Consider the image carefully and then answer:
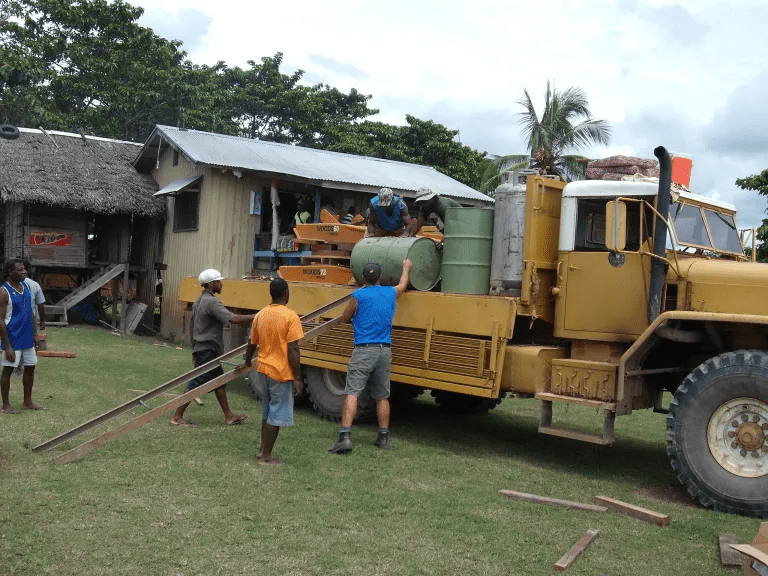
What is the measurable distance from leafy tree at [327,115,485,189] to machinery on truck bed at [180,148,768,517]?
1969 cm

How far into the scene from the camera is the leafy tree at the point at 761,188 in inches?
626

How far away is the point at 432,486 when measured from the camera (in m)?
6.86

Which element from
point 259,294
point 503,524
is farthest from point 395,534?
point 259,294

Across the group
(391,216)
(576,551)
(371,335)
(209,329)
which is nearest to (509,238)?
(371,335)

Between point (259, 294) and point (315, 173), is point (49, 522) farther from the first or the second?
point (315, 173)

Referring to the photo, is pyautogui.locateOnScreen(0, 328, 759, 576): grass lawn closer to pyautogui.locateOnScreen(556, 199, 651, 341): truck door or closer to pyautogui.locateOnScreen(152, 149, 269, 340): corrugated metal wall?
pyautogui.locateOnScreen(556, 199, 651, 341): truck door

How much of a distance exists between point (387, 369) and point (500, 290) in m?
1.37

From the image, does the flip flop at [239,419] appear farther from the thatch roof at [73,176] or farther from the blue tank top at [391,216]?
the thatch roof at [73,176]

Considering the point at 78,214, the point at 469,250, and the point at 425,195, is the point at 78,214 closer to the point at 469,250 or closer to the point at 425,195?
the point at 425,195

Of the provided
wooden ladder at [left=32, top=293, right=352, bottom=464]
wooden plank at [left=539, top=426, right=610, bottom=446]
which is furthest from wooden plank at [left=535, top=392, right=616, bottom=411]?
wooden ladder at [left=32, top=293, right=352, bottom=464]

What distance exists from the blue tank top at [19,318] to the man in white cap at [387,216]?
3823 mm

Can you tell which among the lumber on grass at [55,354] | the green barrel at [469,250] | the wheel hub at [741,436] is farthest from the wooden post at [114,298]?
the wheel hub at [741,436]

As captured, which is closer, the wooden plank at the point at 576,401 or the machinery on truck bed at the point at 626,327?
the machinery on truck bed at the point at 626,327

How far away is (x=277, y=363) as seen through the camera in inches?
284
